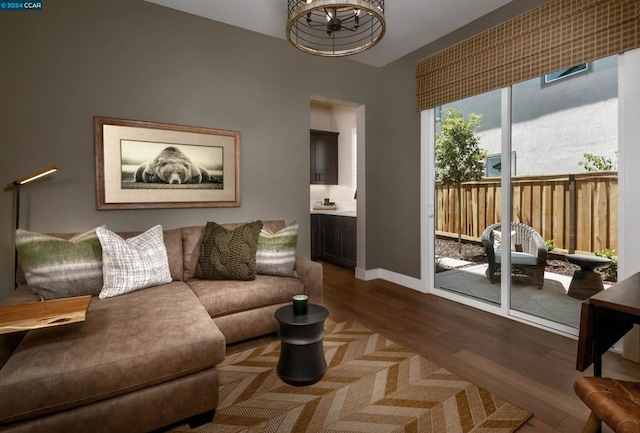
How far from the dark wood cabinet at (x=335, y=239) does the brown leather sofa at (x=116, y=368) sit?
2.91 metres

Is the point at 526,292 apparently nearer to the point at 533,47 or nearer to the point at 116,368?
the point at 533,47

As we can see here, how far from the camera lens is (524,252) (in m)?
2.87

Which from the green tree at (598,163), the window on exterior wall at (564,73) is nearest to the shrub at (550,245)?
the green tree at (598,163)

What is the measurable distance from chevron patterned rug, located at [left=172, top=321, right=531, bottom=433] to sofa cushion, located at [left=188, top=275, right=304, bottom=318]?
0.34m

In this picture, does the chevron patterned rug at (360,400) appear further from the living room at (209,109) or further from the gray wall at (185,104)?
the gray wall at (185,104)

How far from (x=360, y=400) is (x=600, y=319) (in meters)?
1.17

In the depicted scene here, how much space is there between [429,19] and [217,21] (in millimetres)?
2018

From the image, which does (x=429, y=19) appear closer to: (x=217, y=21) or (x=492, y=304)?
(x=217, y=21)

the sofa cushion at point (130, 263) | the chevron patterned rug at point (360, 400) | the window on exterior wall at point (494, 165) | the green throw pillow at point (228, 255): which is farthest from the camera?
the window on exterior wall at point (494, 165)

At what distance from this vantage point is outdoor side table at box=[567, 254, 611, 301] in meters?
2.46

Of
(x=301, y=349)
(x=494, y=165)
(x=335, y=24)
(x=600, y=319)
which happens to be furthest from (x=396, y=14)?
(x=301, y=349)

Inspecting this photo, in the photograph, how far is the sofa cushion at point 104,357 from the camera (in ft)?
4.06

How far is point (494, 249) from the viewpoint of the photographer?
309cm

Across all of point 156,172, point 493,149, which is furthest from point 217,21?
point 493,149
